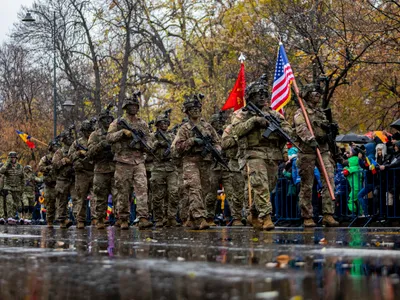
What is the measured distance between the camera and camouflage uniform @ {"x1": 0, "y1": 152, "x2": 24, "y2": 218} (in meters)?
30.0

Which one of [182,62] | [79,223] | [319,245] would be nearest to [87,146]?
[79,223]

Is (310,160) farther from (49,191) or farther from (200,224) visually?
(49,191)

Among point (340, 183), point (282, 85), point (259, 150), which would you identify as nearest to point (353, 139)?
point (340, 183)

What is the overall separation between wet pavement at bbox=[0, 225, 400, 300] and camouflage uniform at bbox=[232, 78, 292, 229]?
14.6 feet

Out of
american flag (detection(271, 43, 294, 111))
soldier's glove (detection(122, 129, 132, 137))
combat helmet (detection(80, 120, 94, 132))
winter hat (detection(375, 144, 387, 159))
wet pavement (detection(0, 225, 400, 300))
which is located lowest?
wet pavement (detection(0, 225, 400, 300))

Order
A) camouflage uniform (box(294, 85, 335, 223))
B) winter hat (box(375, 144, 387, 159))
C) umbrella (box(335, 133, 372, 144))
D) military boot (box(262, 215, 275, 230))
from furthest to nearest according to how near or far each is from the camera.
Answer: umbrella (box(335, 133, 372, 144))
winter hat (box(375, 144, 387, 159))
camouflage uniform (box(294, 85, 335, 223))
military boot (box(262, 215, 275, 230))

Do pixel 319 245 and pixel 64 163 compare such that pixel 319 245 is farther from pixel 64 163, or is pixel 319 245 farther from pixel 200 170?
pixel 64 163

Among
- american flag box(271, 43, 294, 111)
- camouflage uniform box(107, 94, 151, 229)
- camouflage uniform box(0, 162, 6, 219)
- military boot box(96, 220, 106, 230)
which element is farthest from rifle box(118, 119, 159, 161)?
camouflage uniform box(0, 162, 6, 219)

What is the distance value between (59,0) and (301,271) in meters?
29.6

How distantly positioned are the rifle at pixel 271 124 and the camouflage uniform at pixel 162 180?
230 inches

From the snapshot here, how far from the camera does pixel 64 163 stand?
68.7ft

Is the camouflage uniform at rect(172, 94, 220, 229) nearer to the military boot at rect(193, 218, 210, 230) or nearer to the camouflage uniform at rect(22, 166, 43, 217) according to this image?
the military boot at rect(193, 218, 210, 230)

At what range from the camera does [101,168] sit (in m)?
18.5

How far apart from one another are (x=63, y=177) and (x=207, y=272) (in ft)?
52.7
